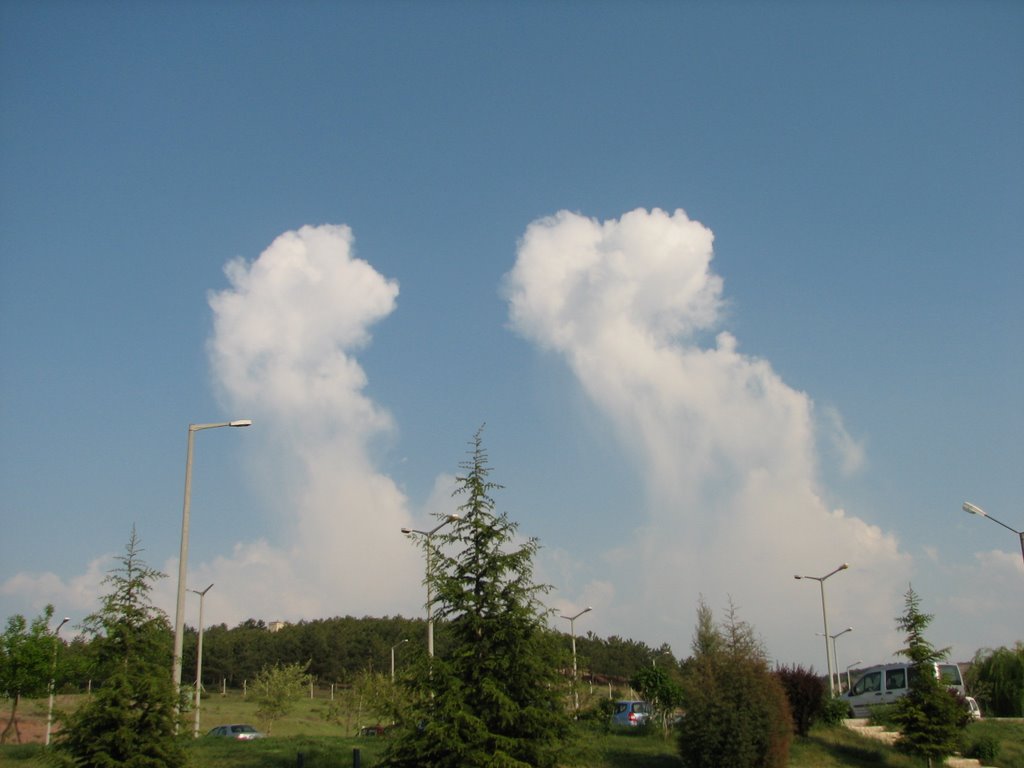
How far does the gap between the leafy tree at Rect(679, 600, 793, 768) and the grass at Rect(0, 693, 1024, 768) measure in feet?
5.96

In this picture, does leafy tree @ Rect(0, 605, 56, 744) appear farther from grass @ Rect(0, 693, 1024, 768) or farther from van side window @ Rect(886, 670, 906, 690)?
van side window @ Rect(886, 670, 906, 690)

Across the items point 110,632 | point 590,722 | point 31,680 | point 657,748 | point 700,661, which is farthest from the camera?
point 31,680

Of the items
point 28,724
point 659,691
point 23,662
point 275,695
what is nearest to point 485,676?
point 659,691

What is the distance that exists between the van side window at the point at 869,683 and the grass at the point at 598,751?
3.87 meters

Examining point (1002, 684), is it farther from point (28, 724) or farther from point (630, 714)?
point (28, 724)

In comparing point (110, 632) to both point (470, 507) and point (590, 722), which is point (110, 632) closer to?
point (470, 507)

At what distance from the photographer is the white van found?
3453cm

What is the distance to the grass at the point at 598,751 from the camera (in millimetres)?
17030

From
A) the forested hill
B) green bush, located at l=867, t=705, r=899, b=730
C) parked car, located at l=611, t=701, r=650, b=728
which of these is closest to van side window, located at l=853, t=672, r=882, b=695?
green bush, located at l=867, t=705, r=899, b=730

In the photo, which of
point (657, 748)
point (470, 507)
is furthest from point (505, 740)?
point (657, 748)

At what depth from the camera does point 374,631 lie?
9506cm

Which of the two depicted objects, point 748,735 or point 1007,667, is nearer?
point 748,735

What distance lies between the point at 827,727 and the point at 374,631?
235 ft

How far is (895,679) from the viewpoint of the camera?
35062 millimetres
